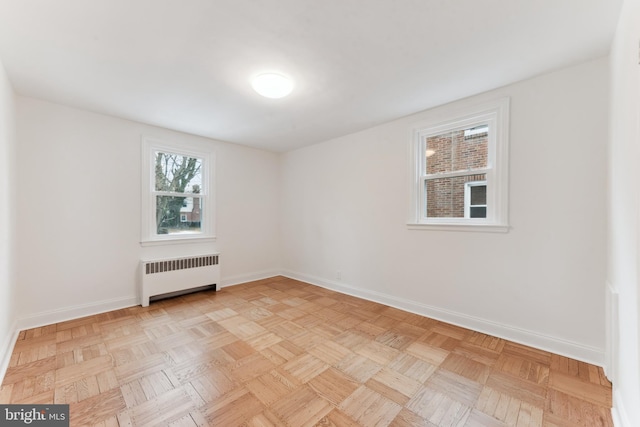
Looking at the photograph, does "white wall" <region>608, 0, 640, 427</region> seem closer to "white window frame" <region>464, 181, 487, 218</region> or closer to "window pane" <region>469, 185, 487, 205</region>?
"window pane" <region>469, 185, 487, 205</region>

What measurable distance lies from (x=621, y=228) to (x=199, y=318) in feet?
12.1

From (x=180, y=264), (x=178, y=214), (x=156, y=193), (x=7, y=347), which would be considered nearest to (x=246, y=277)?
(x=180, y=264)

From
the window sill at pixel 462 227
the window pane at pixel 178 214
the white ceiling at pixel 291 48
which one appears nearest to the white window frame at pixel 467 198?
the window sill at pixel 462 227

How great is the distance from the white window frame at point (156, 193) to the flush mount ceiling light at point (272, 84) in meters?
2.08

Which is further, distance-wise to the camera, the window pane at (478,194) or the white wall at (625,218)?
the window pane at (478,194)

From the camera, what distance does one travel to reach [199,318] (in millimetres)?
3039

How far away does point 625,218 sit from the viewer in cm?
145

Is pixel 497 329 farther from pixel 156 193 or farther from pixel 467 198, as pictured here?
pixel 156 193

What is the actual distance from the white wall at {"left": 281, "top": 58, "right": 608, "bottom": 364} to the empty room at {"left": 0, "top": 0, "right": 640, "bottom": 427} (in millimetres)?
17

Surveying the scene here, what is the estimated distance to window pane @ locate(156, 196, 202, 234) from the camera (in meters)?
3.77

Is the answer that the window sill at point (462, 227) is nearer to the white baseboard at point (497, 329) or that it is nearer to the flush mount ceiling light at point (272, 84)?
the white baseboard at point (497, 329)

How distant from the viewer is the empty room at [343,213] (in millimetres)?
1604

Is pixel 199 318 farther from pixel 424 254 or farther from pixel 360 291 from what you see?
pixel 424 254

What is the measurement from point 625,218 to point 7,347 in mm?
4510
